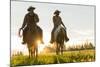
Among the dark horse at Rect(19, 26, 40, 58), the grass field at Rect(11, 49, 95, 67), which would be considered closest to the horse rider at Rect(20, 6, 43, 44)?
the dark horse at Rect(19, 26, 40, 58)

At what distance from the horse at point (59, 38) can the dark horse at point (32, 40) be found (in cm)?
25

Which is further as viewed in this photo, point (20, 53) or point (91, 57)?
point (91, 57)

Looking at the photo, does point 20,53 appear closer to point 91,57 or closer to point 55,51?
point 55,51

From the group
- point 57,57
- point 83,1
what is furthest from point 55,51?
point 83,1

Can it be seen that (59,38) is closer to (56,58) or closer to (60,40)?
(60,40)

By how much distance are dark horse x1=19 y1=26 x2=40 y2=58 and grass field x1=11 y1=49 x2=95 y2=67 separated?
0.08 metres

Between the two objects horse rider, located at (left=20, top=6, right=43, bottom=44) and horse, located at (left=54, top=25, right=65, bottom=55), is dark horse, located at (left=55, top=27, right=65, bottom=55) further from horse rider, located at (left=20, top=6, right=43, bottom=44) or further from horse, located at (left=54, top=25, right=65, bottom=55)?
horse rider, located at (left=20, top=6, right=43, bottom=44)

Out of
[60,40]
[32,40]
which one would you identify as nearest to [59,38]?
[60,40]

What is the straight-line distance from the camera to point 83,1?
3100mm

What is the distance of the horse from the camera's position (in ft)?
9.73

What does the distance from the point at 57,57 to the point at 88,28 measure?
0.57 m

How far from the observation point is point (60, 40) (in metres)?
2.99

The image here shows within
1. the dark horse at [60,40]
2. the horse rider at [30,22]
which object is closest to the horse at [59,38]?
the dark horse at [60,40]

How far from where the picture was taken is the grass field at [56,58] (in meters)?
2.76
